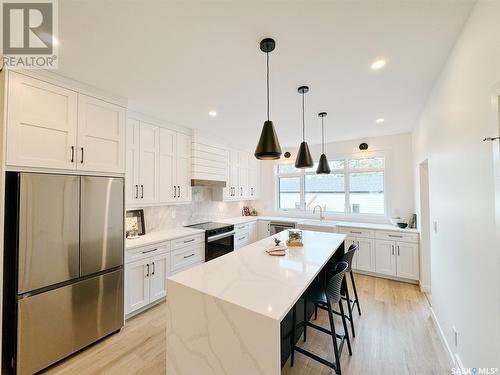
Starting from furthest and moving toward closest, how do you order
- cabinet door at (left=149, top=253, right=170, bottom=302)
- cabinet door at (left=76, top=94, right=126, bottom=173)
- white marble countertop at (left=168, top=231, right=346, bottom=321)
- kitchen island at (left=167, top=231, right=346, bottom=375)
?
cabinet door at (left=149, top=253, right=170, bottom=302), cabinet door at (left=76, top=94, right=126, bottom=173), white marble countertop at (left=168, top=231, right=346, bottom=321), kitchen island at (left=167, top=231, right=346, bottom=375)

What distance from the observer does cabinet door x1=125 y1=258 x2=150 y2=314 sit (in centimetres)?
254

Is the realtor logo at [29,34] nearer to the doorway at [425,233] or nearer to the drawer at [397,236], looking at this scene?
the doorway at [425,233]

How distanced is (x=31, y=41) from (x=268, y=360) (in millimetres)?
2643

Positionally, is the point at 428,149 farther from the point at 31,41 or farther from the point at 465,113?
the point at 31,41

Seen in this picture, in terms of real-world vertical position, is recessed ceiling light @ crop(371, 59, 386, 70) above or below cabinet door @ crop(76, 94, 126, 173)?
above

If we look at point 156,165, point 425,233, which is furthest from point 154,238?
point 425,233

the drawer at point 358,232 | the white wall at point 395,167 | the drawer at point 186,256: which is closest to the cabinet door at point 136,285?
the drawer at point 186,256

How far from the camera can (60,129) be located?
6.52 ft

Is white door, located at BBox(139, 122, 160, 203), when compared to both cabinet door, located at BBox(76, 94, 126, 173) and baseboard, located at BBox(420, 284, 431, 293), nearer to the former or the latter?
cabinet door, located at BBox(76, 94, 126, 173)

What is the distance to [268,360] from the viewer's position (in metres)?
1.09

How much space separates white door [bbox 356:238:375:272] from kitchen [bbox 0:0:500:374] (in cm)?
53

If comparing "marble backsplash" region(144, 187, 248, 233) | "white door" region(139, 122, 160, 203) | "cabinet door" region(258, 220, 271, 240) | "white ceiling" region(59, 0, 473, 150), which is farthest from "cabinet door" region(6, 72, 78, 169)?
"cabinet door" region(258, 220, 271, 240)

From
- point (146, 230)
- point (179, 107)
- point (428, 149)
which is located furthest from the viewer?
point (146, 230)

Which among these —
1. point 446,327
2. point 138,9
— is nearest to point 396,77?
point 138,9
